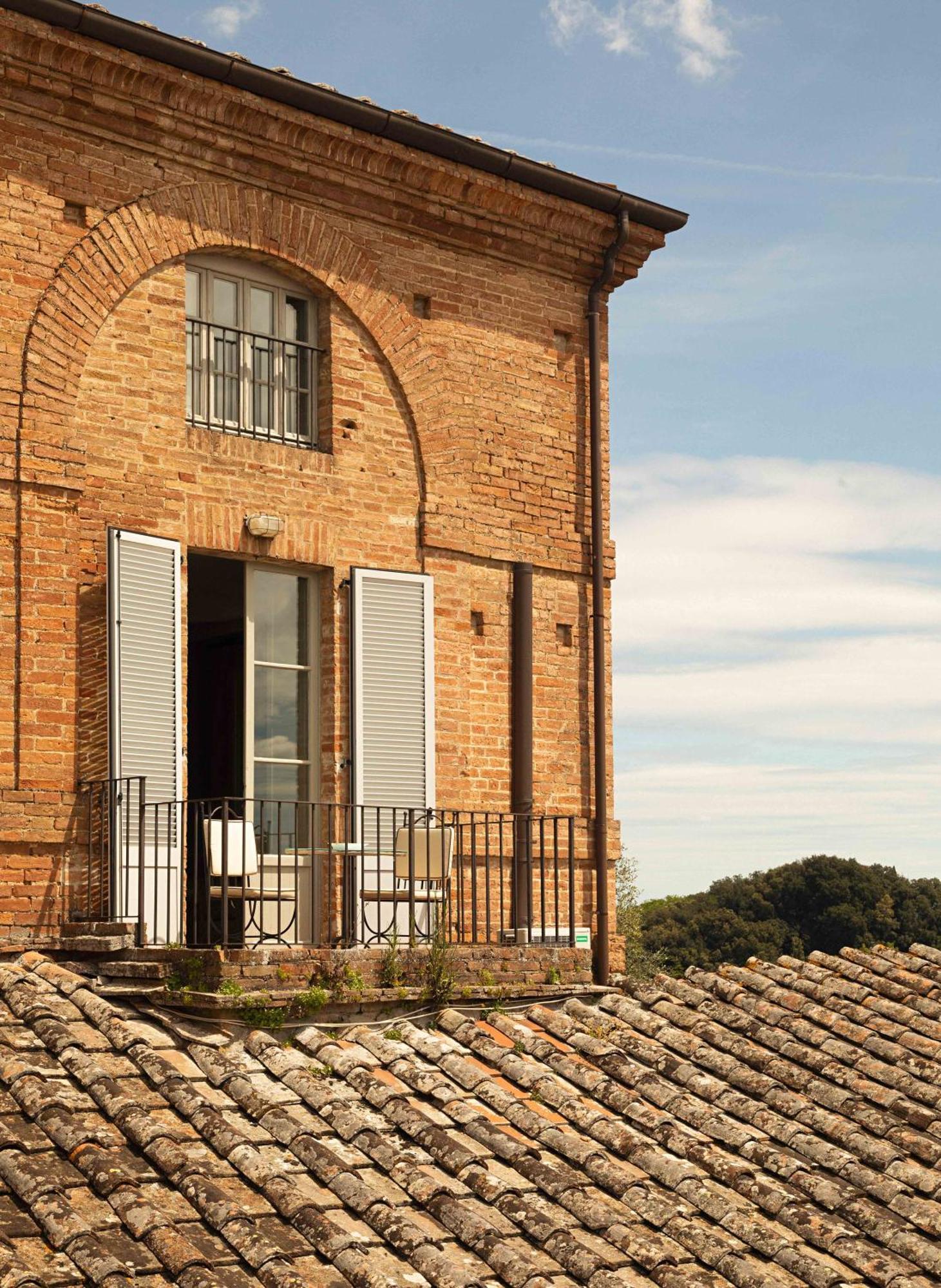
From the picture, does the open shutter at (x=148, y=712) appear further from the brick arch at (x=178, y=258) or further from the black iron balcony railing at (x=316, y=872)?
the brick arch at (x=178, y=258)

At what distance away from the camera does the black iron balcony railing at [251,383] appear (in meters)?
11.7

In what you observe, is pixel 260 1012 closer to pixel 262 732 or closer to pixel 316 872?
pixel 316 872

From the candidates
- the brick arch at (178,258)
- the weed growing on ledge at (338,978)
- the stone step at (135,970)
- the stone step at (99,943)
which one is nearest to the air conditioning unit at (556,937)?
the weed growing on ledge at (338,978)

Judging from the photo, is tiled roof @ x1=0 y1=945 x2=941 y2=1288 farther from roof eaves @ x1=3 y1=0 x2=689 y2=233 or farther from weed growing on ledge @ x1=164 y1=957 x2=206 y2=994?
roof eaves @ x1=3 y1=0 x2=689 y2=233

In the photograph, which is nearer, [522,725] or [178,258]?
[178,258]

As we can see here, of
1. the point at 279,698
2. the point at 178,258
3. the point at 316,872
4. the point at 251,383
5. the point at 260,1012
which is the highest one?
the point at 178,258

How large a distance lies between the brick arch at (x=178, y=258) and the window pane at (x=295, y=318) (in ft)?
0.87

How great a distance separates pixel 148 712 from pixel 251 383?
2.59m

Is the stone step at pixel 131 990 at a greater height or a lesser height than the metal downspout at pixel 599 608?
lesser

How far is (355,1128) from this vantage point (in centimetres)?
880

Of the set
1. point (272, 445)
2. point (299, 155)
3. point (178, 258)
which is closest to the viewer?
point (178, 258)

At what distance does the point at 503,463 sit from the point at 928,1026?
5103 mm

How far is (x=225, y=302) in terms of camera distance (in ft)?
39.1

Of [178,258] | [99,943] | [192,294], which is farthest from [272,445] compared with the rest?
[99,943]
